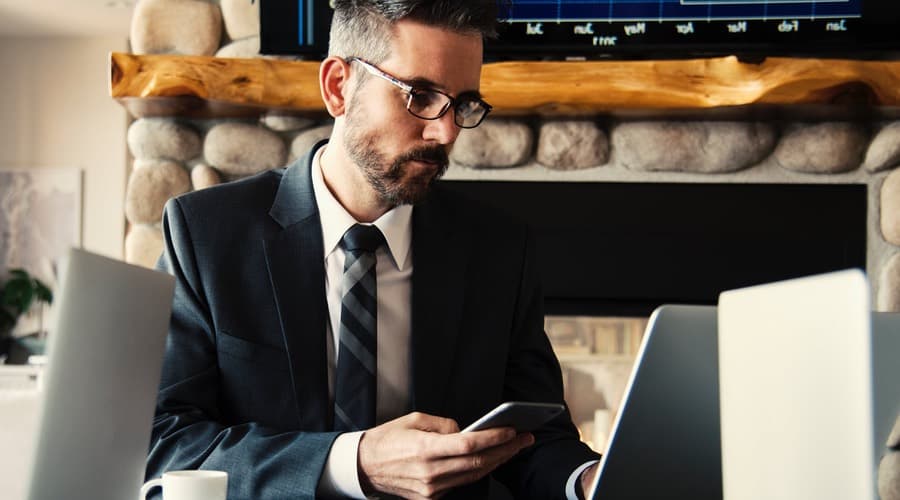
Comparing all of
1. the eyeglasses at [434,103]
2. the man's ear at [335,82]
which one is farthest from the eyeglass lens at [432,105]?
the man's ear at [335,82]

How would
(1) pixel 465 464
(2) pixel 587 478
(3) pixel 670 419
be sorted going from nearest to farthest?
(3) pixel 670 419
(1) pixel 465 464
(2) pixel 587 478

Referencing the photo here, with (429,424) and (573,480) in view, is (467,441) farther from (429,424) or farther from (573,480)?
(573,480)

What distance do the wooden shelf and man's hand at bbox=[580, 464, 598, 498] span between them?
128cm

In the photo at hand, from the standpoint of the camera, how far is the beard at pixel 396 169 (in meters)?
1.57

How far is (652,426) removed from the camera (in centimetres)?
106

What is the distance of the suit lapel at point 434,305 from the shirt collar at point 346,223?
0.07 ft

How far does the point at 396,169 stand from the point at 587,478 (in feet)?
1.75

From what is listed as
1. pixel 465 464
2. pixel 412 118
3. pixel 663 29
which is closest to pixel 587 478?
pixel 465 464

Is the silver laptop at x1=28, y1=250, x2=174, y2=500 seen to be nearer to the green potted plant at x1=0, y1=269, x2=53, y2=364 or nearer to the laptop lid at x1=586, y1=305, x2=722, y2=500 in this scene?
the laptop lid at x1=586, y1=305, x2=722, y2=500

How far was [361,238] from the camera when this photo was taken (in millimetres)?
1549

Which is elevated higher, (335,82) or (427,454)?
(335,82)

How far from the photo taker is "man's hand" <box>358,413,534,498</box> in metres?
1.15

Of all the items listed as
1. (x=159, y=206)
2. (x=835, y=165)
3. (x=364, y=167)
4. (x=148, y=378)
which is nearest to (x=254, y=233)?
(x=364, y=167)

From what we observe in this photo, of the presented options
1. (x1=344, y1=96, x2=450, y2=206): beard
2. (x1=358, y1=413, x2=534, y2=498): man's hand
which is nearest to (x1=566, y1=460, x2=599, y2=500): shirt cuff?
(x1=358, y1=413, x2=534, y2=498): man's hand
